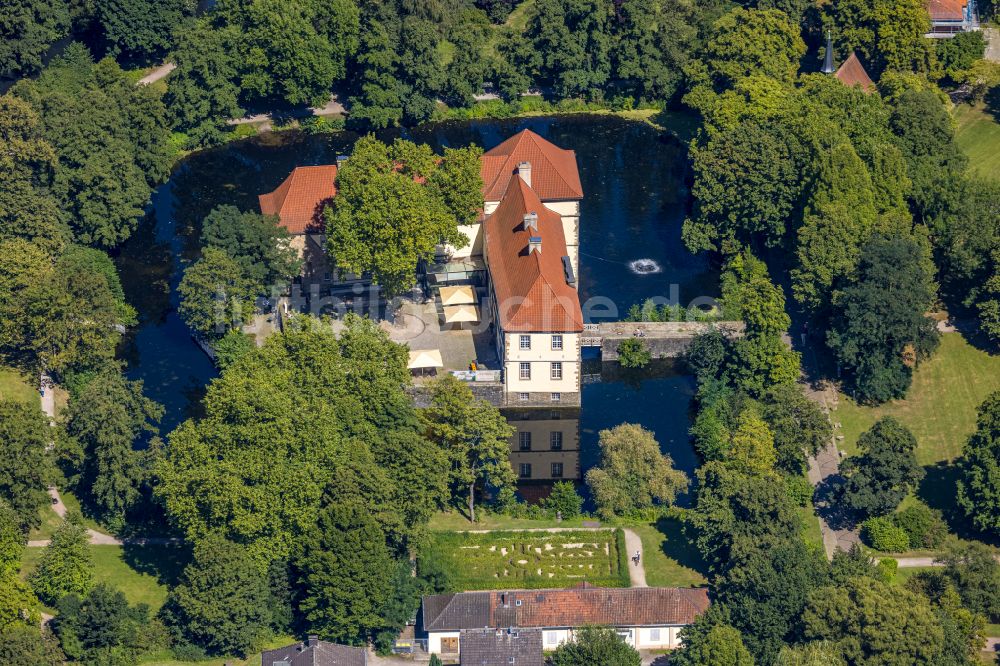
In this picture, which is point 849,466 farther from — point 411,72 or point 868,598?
point 411,72

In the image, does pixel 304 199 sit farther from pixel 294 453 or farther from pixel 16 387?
pixel 294 453

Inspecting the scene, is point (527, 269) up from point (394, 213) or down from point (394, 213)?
down

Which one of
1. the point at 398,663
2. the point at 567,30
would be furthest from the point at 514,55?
the point at 398,663

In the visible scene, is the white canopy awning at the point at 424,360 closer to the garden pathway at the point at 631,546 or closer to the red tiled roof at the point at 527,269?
the red tiled roof at the point at 527,269

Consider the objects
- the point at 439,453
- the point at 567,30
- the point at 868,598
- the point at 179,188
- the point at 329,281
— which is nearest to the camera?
the point at 868,598

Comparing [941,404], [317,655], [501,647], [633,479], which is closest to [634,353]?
[633,479]

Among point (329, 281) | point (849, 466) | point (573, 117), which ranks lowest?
point (849, 466)

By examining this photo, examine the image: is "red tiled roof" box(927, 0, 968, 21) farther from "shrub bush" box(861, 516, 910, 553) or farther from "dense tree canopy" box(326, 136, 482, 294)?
"shrub bush" box(861, 516, 910, 553)

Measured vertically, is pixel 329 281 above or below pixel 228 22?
below
